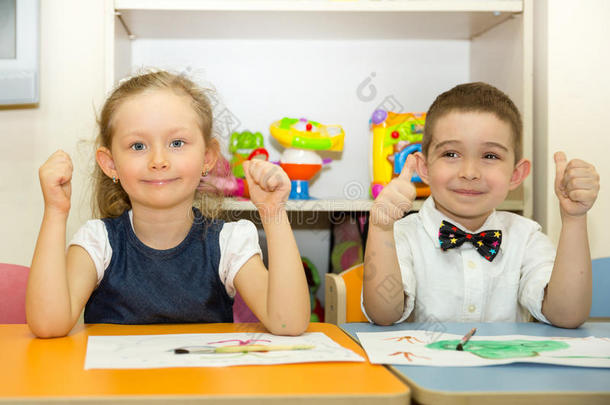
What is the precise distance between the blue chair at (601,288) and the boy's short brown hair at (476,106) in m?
0.33

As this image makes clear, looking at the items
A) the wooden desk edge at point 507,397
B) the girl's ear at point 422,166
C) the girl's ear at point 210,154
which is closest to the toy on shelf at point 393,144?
the girl's ear at point 422,166

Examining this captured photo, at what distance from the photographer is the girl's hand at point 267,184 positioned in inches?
33.1

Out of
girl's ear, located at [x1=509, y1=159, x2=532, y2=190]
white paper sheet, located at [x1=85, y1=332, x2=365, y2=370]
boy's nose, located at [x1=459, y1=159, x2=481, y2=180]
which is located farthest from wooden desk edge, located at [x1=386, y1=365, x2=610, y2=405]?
girl's ear, located at [x1=509, y1=159, x2=532, y2=190]

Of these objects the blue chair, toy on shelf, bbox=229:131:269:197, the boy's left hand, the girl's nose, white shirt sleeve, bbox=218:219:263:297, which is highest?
toy on shelf, bbox=229:131:269:197

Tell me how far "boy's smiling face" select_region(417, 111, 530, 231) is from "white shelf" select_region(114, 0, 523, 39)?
543 millimetres

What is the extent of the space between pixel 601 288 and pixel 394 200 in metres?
0.67

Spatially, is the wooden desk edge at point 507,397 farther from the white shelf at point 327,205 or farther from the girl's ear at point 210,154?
the white shelf at point 327,205

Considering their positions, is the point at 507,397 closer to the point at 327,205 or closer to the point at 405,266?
the point at 405,266

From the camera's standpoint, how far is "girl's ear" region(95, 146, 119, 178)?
1076 mm

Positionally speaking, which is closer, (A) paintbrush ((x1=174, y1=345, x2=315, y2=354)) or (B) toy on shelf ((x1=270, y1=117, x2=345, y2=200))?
(A) paintbrush ((x1=174, y1=345, x2=315, y2=354))

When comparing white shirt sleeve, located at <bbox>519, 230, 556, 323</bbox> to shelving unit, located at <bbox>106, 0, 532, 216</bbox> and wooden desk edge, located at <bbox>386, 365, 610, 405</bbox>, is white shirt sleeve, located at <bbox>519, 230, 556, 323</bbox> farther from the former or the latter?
shelving unit, located at <bbox>106, 0, 532, 216</bbox>

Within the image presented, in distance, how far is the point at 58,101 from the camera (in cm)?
152

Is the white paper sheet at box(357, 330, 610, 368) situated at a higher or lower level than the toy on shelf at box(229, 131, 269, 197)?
lower

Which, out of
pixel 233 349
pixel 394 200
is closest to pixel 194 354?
pixel 233 349
